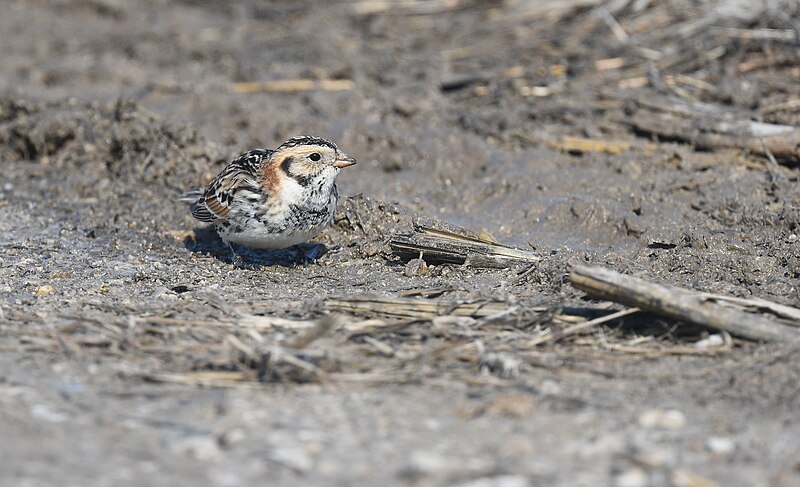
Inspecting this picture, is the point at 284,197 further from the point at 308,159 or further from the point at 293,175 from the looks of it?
the point at 308,159

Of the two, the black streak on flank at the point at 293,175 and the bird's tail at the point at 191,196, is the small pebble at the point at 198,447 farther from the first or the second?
the bird's tail at the point at 191,196

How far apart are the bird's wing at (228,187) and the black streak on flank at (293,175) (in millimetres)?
187

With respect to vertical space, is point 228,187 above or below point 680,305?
above

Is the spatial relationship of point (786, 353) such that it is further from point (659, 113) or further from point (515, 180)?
point (659, 113)

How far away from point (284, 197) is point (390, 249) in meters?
0.81

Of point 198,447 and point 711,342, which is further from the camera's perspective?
point 711,342

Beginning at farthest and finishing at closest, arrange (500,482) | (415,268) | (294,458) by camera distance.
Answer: (415,268)
(294,458)
(500,482)

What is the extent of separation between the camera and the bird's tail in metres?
7.98

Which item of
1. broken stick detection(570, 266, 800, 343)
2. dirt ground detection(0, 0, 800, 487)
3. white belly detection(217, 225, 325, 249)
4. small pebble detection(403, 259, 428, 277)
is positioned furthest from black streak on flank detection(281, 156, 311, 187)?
broken stick detection(570, 266, 800, 343)

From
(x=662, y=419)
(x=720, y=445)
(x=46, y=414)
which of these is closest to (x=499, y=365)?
(x=662, y=419)

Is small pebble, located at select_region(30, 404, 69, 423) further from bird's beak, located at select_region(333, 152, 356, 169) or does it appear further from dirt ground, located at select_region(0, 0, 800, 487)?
bird's beak, located at select_region(333, 152, 356, 169)

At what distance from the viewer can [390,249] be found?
290 inches

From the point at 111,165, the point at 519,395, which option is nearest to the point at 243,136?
the point at 111,165

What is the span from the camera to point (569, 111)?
9383 mm
